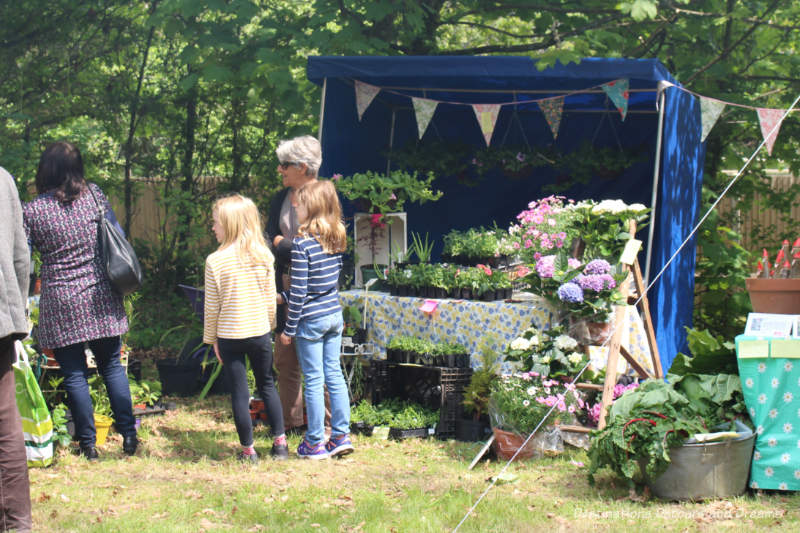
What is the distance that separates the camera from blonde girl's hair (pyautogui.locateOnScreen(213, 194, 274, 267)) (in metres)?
4.38

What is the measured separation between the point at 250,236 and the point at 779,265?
9.35 ft

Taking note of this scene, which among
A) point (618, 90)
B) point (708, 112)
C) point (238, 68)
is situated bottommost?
point (708, 112)

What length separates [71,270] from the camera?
4.41m

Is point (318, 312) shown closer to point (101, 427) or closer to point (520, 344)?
point (520, 344)

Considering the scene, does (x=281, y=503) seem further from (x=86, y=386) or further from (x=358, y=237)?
(x=358, y=237)

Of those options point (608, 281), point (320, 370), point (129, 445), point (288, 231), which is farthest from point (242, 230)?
point (608, 281)

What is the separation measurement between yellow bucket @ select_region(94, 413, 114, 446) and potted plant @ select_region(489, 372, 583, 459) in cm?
229

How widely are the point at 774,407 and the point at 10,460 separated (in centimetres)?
328

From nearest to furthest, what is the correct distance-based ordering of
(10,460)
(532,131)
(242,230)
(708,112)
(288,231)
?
1. (10,460)
2. (242,230)
3. (288,231)
4. (708,112)
5. (532,131)

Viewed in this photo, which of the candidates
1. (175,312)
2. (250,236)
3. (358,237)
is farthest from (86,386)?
(175,312)

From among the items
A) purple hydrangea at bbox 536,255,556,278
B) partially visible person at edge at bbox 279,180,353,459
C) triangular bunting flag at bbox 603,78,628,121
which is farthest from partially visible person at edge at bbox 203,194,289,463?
triangular bunting flag at bbox 603,78,628,121

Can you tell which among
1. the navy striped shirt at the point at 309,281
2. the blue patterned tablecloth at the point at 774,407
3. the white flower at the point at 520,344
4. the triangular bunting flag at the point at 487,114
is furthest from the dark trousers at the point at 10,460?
the triangular bunting flag at the point at 487,114

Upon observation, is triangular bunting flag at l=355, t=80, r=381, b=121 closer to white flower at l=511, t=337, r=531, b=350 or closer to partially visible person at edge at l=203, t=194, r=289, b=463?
partially visible person at edge at l=203, t=194, r=289, b=463

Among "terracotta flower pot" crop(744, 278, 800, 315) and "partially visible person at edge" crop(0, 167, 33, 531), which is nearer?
"partially visible person at edge" crop(0, 167, 33, 531)
